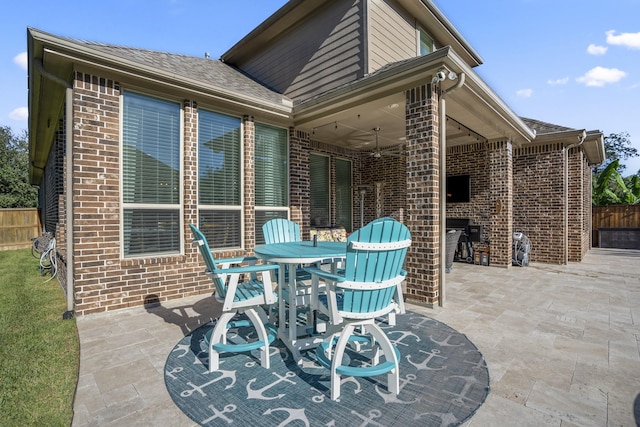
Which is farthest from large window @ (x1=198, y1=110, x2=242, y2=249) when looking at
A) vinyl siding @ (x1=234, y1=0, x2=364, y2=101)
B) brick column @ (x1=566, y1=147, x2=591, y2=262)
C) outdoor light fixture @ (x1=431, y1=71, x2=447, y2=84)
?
brick column @ (x1=566, y1=147, x2=591, y2=262)

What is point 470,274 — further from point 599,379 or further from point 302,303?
point 302,303

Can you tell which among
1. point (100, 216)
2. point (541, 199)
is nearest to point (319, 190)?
point (100, 216)

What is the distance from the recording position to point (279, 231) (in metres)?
3.99

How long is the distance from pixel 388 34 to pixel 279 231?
4241mm

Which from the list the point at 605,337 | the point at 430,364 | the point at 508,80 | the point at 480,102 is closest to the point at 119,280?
the point at 430,364

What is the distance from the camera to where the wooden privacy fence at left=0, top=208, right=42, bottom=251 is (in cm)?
1183

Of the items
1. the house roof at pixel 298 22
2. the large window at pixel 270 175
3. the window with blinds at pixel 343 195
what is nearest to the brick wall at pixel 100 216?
the large window at pixel 270 175

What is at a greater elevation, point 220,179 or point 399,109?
point 399,109

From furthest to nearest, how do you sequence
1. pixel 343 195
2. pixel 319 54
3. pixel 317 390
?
pixel 343 195
pixel 319 54
pixel 317 390

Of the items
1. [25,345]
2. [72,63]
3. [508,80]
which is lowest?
[25,345]

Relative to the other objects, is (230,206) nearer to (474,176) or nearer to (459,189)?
(459,189)

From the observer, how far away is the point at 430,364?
246 cm

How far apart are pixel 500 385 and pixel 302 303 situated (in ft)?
5.45

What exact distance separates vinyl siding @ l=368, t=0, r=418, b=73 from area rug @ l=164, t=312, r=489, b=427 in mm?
4527
